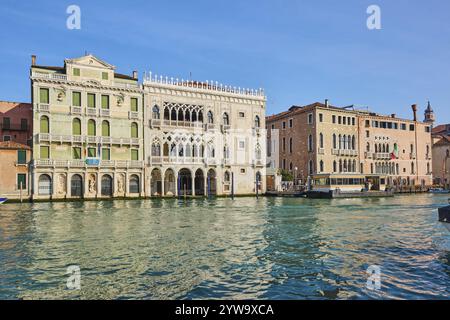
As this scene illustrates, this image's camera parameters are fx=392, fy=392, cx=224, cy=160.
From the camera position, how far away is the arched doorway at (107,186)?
124ft

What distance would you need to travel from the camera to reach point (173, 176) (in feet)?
139

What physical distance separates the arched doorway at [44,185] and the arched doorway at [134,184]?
743 centimetres

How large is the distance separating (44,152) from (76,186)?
13.7 ft

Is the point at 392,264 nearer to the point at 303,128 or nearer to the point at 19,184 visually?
the point at 19,184

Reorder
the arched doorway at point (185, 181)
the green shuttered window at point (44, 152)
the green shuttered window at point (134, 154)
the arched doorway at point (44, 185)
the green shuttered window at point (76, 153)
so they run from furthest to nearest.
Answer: the arched doorway at point (185, 181), the green shuttered window at point (134, 154), the green shuttered window at point (76, 153), the green shuttered window at point (44, 152), the arched doorway at point (44, 185)

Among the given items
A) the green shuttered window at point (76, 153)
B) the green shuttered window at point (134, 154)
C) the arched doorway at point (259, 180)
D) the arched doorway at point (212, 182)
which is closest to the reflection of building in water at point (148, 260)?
the green shuttered window at point (76, 153)

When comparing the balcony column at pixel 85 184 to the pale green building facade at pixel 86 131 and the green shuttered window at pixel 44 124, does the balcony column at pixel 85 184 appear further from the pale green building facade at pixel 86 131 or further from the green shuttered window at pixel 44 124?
the green shuttered window at pixel 44 124

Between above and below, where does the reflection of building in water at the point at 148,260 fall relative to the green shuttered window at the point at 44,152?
below

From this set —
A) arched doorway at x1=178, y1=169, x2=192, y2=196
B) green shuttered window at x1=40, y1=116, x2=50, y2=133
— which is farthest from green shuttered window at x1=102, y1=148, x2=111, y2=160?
arched doorway at x1=178, y1=169, x2=192, y2=196

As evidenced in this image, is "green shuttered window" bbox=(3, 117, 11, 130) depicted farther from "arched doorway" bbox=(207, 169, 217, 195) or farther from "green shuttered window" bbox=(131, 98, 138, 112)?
"arched doorway" bbox=(207, 169, 217, 195)

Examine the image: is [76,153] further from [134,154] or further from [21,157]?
[134,154]

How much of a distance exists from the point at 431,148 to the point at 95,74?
52.2 meters
